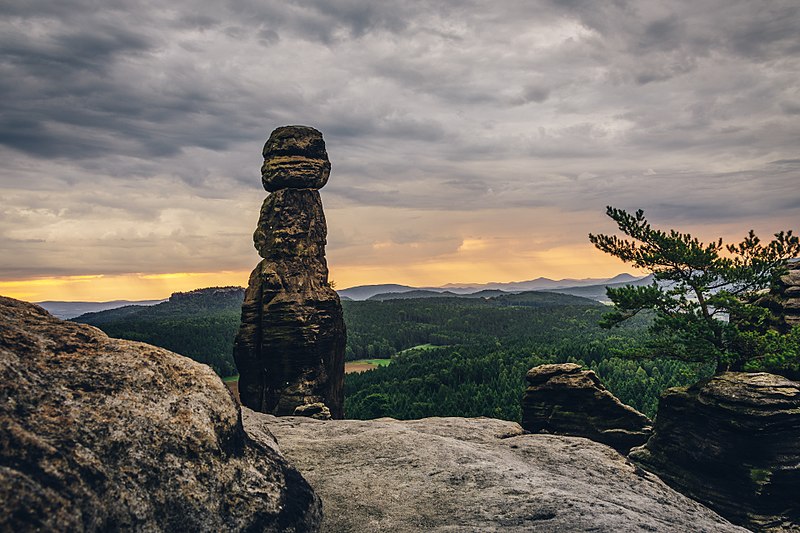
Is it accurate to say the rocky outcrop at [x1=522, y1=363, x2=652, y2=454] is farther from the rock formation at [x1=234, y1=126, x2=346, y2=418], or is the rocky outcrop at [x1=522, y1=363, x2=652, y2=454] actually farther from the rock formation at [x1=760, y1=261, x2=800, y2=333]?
the rock formation at [x1=234, y1=126, x2=346, y2=418]

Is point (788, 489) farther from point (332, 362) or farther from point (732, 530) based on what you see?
point (332, 362)

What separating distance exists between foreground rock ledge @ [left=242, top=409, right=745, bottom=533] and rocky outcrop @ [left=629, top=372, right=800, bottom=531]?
10.2 ft

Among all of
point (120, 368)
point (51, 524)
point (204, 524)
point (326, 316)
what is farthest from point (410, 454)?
point (326, 316)

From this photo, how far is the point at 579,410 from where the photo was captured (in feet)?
102

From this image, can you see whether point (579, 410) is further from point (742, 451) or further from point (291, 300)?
point (291, 300)

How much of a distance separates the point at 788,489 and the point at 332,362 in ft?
115

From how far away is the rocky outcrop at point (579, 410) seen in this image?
28859mm

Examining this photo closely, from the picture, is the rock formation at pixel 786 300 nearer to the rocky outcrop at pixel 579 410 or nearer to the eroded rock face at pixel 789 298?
the eroded rock face at pixel 789 298

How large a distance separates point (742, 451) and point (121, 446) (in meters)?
24.4

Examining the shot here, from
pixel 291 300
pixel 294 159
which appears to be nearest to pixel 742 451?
pixel 291 300

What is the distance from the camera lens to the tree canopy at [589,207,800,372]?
83.0 feet

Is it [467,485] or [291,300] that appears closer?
[467,485]

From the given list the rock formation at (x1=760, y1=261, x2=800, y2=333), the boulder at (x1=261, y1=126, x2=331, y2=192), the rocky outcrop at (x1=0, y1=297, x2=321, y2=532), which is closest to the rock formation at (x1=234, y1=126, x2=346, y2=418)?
the boulder at (x1=261, y1=126, x2=331, y2=192)

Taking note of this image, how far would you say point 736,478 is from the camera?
21.5 m
